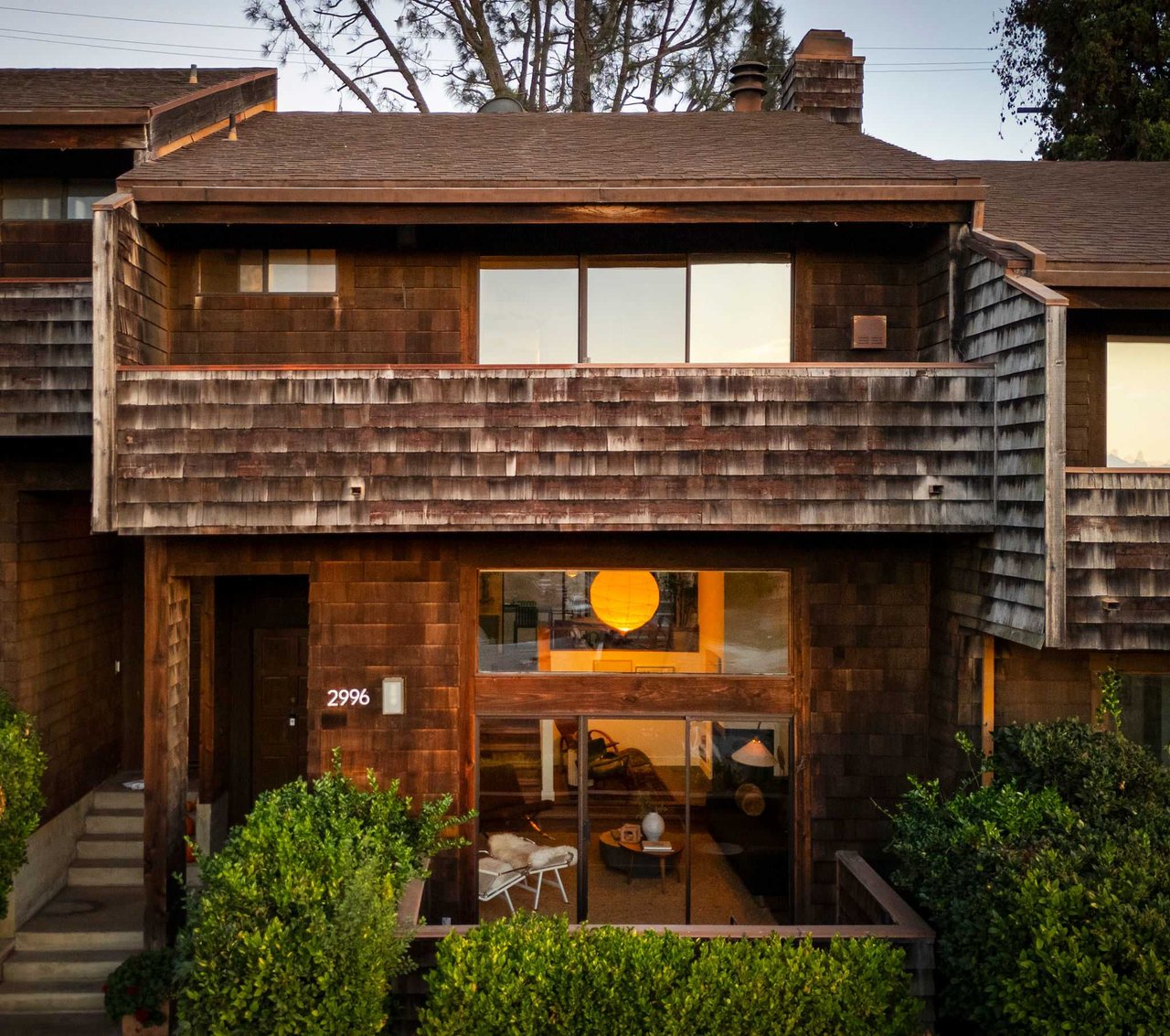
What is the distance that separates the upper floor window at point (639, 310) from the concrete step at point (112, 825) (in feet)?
19.8

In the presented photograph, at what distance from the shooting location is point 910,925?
571 cm

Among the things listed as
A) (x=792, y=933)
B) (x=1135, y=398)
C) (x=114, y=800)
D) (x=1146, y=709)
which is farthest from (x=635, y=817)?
(x=114, y=800)

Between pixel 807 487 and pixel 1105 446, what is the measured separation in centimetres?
248

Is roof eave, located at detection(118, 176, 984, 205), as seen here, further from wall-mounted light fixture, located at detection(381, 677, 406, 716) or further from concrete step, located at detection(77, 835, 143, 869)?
concrete step, located at detection(77, 835, 143, 869)

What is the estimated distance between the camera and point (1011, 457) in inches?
259

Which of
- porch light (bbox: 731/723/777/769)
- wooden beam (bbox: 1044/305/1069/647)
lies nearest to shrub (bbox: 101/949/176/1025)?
porch light (bbox: 731/723/777/769)

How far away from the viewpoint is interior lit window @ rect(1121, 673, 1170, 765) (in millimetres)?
7480

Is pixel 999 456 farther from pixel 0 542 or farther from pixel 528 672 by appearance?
pixel 0 542

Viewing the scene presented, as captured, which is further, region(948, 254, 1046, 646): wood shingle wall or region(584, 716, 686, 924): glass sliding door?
region(584, 716, 686, 924): glass sliding door

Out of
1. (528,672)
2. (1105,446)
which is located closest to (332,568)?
(528,672)

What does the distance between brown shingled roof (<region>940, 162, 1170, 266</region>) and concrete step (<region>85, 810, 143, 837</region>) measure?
992cm

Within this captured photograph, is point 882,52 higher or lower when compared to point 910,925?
higher

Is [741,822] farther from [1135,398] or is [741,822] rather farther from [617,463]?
[1135,398]

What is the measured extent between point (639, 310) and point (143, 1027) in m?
6.83
